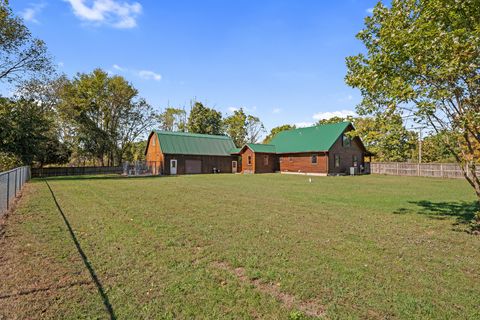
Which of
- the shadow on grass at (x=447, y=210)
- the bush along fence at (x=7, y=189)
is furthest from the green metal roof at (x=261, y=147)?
the bush along fence at (x=7, y=189)

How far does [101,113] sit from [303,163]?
28.4 metres

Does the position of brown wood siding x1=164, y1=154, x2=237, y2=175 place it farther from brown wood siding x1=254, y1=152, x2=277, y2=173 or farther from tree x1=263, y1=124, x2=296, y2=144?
tree x1=263, y1=124, x2=296, y2=144

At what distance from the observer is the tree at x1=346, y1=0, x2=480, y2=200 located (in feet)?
19.7

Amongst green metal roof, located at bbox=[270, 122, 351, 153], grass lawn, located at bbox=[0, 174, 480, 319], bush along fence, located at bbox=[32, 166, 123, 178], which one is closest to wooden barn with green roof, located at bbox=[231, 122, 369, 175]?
green metal roof, located at bbox=[270, 122, 351, 153]

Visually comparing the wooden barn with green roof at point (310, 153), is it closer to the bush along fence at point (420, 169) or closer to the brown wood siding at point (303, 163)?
the brown wood siding at point (303, 163)

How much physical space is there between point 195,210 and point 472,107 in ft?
26.1

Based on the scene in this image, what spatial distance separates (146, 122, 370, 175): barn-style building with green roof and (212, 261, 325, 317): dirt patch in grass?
27.0m

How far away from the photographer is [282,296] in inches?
146

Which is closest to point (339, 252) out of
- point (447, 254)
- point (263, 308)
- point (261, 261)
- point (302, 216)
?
point (261, 261)

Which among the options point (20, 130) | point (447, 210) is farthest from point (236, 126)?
point (447, 210)

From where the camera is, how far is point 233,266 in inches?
185

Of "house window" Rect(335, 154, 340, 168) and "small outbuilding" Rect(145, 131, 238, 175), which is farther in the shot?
"small outbuilding" Rect(145, 131, 238, 175)

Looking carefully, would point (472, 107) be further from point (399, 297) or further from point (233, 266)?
point (233, 266)

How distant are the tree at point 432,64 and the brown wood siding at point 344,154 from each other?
76.7 feet
